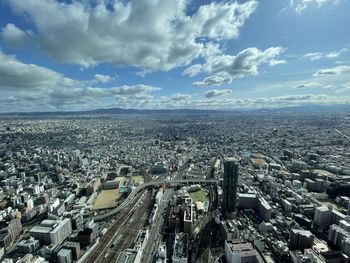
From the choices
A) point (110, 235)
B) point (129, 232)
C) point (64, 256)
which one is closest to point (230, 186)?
point (129, 232)

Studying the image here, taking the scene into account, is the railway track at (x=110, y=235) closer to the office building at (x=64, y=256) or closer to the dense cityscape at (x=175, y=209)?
the dense cityscape at (x=175, y=209)

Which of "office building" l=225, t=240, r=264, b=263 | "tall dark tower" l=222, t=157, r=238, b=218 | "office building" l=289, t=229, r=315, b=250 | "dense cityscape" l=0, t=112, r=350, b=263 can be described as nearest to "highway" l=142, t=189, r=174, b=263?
"dense cityscape" l=0, t=112, r=350, b=263

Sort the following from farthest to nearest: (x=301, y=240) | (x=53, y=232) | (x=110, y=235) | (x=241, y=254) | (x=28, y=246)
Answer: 1. (x=110, y=235)
2. (x=53, y=232)
3. (x=28, y=246)
4. (x=301, y=240)
5. (x=241, y=254)

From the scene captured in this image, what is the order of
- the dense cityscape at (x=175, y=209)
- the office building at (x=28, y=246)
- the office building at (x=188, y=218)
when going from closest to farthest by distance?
the dense cityscape at (x=175, y=209), the office building at (x=28, y=246), the office building at (x=188, y=218)

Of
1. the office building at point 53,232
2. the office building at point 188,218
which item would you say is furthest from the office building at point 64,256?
the office building at point 188,218

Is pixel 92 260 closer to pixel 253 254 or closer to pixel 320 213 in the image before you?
pixel 253 254

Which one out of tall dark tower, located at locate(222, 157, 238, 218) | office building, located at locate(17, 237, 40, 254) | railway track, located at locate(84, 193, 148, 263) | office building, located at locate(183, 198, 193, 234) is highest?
tall dark tower, located at locate(222, 157, 238, 218)

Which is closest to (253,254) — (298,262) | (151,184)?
(298,262)

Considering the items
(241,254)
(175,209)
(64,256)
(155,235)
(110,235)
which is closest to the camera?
(241,254)

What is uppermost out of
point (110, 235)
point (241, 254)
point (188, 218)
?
point (241, 254)

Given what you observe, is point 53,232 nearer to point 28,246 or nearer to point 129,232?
point 28,246

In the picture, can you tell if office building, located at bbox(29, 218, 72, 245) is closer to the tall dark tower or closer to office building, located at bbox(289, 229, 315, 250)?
the tall dark tower
